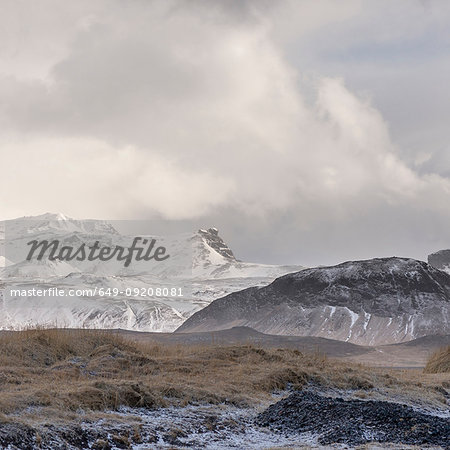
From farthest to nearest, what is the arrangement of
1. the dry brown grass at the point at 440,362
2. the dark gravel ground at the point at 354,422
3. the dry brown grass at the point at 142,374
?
the dry brown grass at the point at 440,362, the dry brown grass at the point at 142,374, the dark gravel ground at the point at 354,422

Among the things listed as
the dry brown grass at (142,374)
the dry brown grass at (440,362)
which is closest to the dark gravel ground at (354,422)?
the dry brown grass at (142,374)

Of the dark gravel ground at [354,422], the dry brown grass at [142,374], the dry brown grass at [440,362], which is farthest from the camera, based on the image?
the dry brown grass at [440,362]

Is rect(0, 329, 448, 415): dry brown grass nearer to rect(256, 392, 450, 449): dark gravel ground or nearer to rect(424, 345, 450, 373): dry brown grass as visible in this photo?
rect(256, 392, 450, 449): dark gravel ground

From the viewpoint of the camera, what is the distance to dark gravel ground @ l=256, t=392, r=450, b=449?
16703 mm

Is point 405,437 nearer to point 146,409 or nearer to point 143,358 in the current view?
point 146,409

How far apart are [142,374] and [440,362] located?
2092cm

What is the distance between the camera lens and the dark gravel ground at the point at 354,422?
54.8 feet

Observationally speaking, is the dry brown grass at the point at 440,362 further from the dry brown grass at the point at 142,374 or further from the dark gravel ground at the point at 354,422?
the dark gravel ground at the point at 354,422

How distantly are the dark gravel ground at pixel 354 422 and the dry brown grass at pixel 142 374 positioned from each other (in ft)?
6.97

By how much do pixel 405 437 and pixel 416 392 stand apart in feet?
31.0

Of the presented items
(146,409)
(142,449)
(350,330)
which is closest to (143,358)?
(146,409)

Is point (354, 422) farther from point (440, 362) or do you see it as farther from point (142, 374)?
point (440, 362)

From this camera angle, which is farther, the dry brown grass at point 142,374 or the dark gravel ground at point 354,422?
the dry brown grass at point 142,374

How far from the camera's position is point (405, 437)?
663 inches
